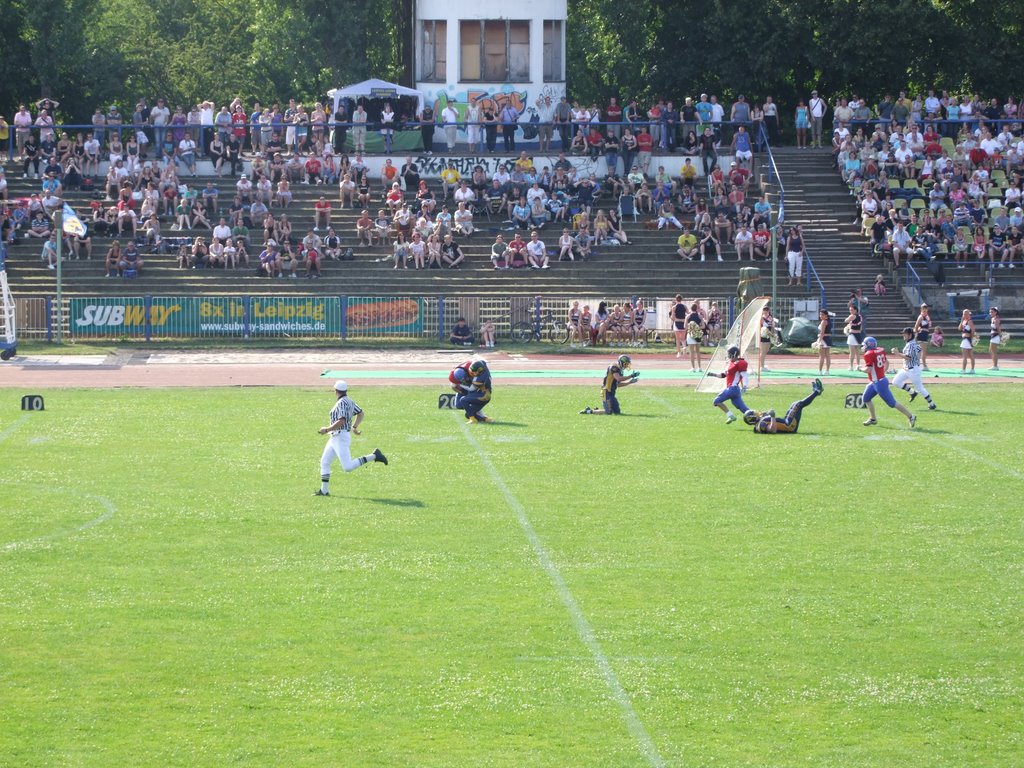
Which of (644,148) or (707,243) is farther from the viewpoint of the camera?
(644,148)

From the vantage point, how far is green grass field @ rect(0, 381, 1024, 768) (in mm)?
10578

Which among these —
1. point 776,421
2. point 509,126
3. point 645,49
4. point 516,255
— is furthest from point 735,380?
point 645,49

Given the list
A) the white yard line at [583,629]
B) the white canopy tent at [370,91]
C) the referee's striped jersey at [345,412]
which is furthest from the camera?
the white canopy tent at [370,91]

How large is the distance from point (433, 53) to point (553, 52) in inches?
156

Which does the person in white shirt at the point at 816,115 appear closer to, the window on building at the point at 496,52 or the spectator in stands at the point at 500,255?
the window on building at the point at 496,52

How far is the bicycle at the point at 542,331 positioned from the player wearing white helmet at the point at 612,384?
1248 cm

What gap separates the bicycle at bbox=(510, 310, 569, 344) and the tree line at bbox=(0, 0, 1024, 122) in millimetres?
16384

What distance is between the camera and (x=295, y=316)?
38.9m

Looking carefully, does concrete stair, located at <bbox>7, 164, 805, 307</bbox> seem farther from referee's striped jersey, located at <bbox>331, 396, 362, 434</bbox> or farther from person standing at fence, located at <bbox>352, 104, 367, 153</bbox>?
referee's striped jersey, located at <bbox>331, 396, 362, 434</bbox>

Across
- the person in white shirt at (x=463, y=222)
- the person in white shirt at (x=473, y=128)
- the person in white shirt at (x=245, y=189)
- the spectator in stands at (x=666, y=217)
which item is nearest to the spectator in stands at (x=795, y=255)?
the spectator in stands at (x=666, y=217)

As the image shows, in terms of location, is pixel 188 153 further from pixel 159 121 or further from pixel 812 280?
pixel 812 280

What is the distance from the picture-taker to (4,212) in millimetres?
42719

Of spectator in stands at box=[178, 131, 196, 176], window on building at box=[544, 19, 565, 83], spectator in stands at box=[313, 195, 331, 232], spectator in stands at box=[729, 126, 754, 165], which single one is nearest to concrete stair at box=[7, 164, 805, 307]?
spectator in stands at box=[313, 195, 331, 232]

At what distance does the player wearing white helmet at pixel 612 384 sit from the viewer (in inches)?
1019
